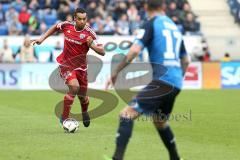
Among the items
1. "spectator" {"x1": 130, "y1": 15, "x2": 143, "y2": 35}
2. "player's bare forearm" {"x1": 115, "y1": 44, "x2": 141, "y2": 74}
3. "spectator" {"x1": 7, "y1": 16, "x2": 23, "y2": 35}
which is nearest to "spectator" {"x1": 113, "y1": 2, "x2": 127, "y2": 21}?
"spectator" {"x1": 130, "y1": 15, "x2": 143, "y2": 35}

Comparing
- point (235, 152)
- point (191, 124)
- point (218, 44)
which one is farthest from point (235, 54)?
point (235, 152)

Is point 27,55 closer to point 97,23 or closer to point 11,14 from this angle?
point 11,14

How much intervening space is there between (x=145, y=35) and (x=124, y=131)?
3.96 ft

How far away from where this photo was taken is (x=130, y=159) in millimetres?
9938

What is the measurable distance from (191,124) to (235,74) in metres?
13.4

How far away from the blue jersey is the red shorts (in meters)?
4.58

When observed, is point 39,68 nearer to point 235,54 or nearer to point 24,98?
point 24,98

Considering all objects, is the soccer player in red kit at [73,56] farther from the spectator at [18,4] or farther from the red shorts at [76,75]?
the spectator at [18,4]

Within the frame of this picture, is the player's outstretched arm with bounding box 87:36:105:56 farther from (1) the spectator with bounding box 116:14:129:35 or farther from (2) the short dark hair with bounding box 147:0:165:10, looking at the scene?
(1) the spectator with bounding box 116:14:129:35

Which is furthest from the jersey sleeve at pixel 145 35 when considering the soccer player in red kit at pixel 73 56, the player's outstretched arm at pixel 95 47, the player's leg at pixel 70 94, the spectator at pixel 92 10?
the spectator at pixel 92 10

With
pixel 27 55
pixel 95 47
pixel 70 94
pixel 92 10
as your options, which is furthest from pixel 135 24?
pixel 95 47

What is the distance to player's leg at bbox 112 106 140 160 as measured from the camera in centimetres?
875

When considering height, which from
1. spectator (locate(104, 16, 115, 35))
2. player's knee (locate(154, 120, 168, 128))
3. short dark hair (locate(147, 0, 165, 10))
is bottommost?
spectator (locate(104, 16, 115, 35))

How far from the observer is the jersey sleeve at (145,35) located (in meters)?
8.68
